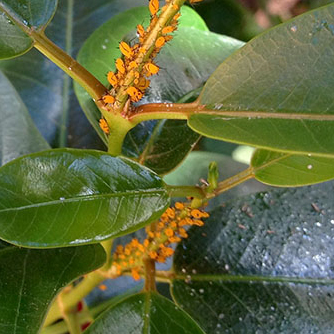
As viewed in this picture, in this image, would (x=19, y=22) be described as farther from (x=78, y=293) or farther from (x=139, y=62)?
(x=78, y=293)

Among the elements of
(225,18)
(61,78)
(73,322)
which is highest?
(225,18)

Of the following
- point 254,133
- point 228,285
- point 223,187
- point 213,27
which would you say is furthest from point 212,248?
point 213,27

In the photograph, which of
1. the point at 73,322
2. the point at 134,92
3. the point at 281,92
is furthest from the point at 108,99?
the point at 73,322

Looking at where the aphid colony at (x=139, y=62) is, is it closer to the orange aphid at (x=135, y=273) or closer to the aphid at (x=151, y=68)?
the aphid at (x=151, y=68)

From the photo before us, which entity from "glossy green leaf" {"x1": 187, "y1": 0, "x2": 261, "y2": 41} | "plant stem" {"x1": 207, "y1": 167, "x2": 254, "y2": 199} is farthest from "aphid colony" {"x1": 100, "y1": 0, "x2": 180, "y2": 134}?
"glossy green leaf" {"x1": 187, "y1": 0, "x2": 261, "y2": 41}

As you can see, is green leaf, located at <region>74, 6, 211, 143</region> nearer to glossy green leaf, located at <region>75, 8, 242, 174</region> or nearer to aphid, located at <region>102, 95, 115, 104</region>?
glossy green leaf, located at <region>75, 8, 242, 174</region>

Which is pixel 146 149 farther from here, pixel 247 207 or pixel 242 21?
pixel 242 21
